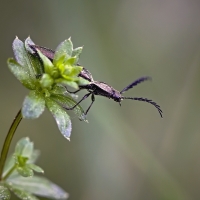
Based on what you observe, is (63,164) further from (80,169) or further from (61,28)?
(61,28)

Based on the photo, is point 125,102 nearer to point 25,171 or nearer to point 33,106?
point 25,171

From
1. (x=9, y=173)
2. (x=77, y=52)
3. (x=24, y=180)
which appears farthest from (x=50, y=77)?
(x=24, y=180)

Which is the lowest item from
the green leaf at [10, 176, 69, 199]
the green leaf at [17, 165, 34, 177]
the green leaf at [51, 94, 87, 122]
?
the green leaf at [10, 176, 69, 199]

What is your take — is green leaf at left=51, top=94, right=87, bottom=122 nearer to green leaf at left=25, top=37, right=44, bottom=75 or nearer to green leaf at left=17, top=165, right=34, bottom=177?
green leaf at left=25, top=37, right=44, bottom=75

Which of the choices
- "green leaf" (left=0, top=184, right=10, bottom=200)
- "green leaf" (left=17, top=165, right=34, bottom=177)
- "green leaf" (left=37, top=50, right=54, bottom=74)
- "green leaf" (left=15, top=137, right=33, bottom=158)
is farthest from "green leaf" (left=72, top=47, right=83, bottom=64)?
"green leaf" (left=0, top=184, right=10, bottom=200)

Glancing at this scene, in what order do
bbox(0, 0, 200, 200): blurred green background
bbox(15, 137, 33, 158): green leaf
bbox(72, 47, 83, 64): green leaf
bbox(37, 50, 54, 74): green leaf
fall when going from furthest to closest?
bbox(0, 0, 200, 200): blurred green background → bbox(15, 137, 33, 158): green leaf → bbox(72, 47, 83, 64): green leaf → bbox(37, 50, 54, 74): green leaf
